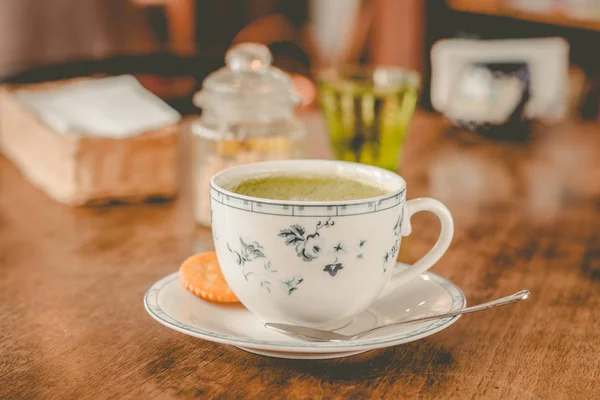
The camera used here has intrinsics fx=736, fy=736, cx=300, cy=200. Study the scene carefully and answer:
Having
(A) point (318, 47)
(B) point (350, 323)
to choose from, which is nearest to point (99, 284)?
(B) point (350, 323)

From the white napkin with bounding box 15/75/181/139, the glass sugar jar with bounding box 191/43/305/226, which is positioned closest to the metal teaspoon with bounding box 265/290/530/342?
the glass sugar jar with bounding box 191/43/305/226

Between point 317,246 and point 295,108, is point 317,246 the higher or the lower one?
the higher one

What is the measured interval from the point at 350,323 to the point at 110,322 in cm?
20

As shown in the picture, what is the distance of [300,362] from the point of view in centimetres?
54

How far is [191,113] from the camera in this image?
2996 millimetres

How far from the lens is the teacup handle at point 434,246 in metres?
0.59

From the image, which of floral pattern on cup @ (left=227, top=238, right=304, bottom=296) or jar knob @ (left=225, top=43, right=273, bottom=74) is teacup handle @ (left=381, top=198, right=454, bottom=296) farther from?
jar knob @ (left=225, top=43, right=273, bottom=74)

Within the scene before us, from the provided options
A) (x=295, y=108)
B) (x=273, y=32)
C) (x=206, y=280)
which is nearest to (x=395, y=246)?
(x=206, y=280)

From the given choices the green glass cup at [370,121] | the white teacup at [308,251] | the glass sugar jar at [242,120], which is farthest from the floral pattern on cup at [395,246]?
the green glass cup at [370,121]

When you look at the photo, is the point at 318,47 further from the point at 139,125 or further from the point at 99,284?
the point at 99,284

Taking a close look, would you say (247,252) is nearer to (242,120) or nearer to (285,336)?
(285,336)

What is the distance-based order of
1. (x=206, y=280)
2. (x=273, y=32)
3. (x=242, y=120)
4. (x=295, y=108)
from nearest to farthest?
1. (x=206, y=280)
2. (x=242, y=120)
3. (x=295, y=108)
4. (x=273, y=32)

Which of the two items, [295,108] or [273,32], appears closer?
[295,108]

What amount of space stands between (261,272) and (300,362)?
0.24 ft
